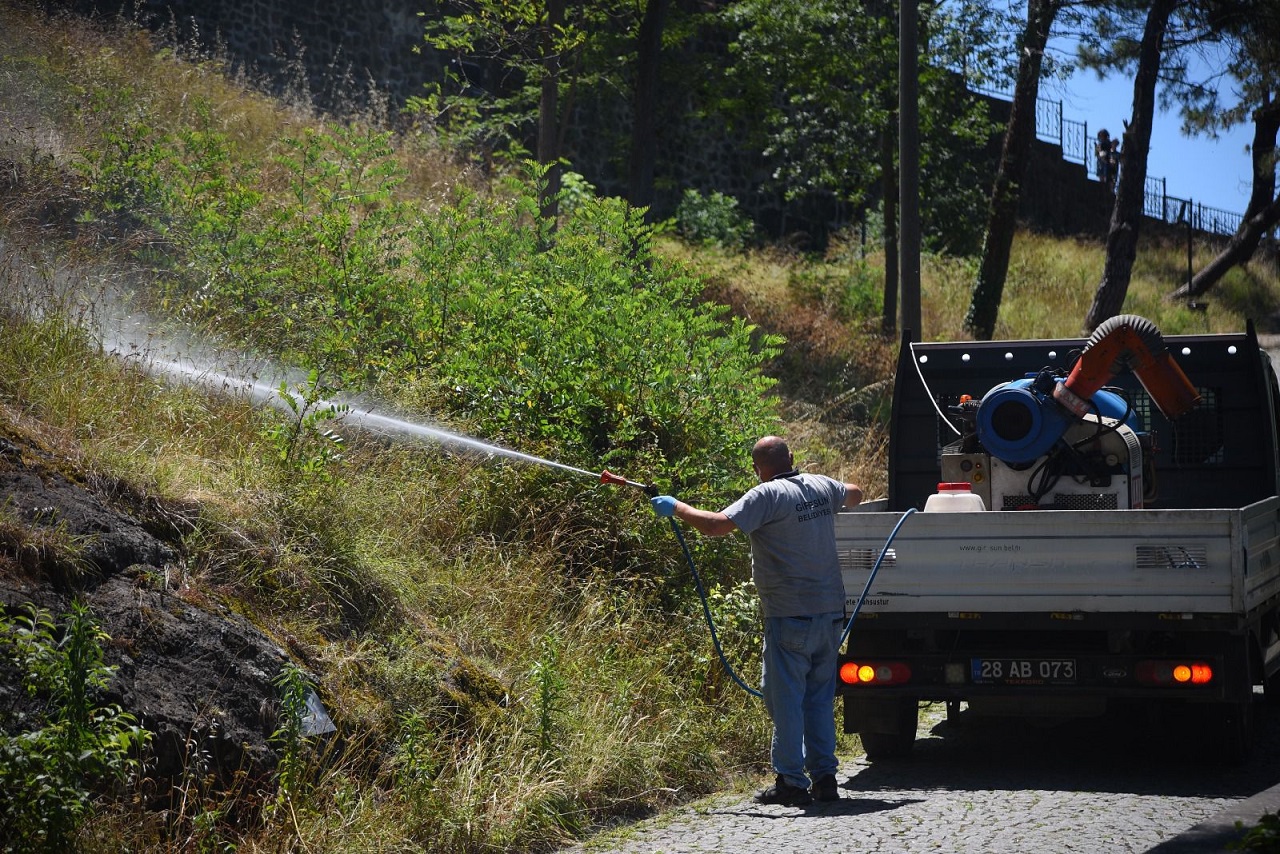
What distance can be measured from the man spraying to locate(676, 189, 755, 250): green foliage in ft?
53.9

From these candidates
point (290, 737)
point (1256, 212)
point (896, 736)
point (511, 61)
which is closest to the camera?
point (290, 737)

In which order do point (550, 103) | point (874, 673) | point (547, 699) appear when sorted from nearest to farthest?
point (547, 699) < point (874, 673) < point (550, 103)

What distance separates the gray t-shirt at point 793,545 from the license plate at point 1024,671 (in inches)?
38.4

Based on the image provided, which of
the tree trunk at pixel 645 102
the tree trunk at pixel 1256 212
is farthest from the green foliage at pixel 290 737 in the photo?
the tree trunk at pixel 1256 212

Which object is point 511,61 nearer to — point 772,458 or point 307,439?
point 307,439

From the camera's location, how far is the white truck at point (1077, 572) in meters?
7.45

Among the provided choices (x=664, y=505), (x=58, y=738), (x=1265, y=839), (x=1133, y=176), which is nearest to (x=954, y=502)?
(x=664, y=505)

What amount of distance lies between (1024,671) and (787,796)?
5.16 ft

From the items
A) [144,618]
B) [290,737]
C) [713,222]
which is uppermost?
[713,222]

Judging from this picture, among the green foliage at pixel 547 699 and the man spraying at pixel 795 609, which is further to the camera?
the man spraying at pixel 795 609

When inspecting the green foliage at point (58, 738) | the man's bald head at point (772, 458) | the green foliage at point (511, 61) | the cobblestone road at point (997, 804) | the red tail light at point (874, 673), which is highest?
the green foliage at point (511, 61)

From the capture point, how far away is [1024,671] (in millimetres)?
7801

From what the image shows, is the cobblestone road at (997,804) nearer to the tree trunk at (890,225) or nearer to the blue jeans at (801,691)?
the blue jeans at (801,691)

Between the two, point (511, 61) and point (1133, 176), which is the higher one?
point (511, 61)
